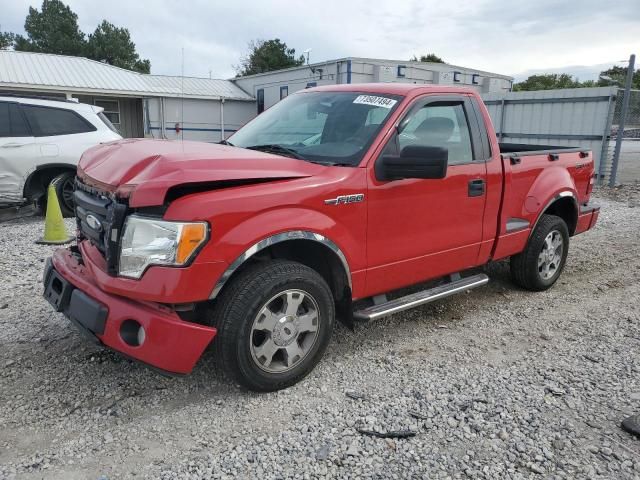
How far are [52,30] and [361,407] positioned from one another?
59.9 metres

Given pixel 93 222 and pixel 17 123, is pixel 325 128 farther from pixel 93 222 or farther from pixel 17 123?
pixel 17 123

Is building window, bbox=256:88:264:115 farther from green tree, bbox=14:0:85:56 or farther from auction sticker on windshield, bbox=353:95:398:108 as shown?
green tree, bbox=14:0:85:56

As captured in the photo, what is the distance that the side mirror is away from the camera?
125 inches

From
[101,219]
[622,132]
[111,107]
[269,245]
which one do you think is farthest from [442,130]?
[111,107]

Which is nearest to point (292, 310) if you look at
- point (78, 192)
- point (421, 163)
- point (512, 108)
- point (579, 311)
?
point (421, 163)

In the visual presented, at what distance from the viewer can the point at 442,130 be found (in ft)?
13.3

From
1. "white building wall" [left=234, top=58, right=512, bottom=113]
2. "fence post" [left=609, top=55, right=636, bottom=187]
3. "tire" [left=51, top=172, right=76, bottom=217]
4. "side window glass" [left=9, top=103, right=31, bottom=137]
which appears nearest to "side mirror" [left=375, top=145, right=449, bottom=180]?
"tire" [left=51, top=172, right=76, bottom=217]

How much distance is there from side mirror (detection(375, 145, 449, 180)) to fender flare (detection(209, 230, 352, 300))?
2.03 ft

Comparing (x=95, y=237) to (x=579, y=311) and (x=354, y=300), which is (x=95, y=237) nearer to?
(x=354, y=300)

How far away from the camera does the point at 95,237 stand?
316 cm

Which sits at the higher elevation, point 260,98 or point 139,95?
point 260,98

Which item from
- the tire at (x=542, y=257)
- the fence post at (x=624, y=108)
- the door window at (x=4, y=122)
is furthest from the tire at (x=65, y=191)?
the fence post at (x=624, y=108)

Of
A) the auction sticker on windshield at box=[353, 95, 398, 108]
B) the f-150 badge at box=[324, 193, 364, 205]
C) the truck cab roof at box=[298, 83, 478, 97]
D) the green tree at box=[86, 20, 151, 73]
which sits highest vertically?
the green tree at box=[86, 20, 151, 73]

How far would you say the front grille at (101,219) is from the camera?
9.20 feet
